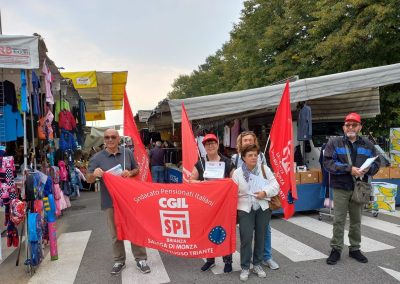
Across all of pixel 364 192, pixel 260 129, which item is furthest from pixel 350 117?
pixel 260 129

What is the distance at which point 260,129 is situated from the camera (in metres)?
12.1

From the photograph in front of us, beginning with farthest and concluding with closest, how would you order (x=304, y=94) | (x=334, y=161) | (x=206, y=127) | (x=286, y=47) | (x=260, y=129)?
(x=286, y=47) < (x=206, y=127) < (x=260, y=129) < (x=304, y=94) < (x=334, y=161)

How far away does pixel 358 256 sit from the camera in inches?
192

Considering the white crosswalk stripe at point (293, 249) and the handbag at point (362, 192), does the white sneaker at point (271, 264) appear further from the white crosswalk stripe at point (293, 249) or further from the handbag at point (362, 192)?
the handbag at point (362, 192)

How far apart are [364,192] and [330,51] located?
10097 millimetres

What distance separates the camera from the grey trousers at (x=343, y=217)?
481 cm

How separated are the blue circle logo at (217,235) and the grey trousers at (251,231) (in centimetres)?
23

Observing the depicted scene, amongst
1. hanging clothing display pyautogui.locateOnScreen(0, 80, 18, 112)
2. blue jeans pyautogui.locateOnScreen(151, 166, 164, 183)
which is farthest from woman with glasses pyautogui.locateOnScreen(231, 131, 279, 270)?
blue jeans pyautogui.locateOnScreen(151, 166, 164, 183)

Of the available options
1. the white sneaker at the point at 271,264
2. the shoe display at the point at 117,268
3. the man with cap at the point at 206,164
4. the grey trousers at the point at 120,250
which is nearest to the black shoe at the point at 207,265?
the man with cap at the point at 206,164

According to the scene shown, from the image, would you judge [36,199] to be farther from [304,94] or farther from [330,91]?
[330,91]

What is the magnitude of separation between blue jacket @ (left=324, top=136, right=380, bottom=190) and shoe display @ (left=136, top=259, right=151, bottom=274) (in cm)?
277

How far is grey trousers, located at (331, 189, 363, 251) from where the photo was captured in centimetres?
481

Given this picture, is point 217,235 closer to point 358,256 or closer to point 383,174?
point 358,256

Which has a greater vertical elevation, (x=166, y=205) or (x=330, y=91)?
(x=330, y=91)
